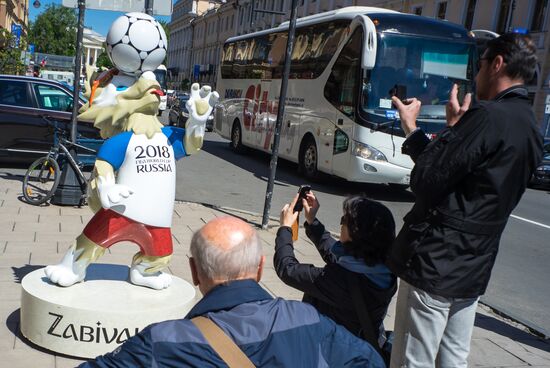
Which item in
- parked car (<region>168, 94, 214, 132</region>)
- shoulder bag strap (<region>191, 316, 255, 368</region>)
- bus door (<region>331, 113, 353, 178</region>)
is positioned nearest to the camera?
shoulder bag strap (<region>191, 316, 255, 368</region>)

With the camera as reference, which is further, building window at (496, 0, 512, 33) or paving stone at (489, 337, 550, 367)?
building window at (496, 0, 512, 33)

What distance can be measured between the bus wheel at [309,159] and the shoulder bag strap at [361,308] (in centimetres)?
971

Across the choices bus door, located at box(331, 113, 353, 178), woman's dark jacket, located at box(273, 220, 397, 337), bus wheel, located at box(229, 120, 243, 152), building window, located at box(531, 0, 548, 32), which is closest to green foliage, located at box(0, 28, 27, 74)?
bus wheel, located at box(229, 120, 243, 152)

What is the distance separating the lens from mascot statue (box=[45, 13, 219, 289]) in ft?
11.7

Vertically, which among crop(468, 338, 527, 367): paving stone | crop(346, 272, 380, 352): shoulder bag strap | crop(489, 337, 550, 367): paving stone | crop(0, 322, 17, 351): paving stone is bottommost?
crop(489, 337, 550, 367): paving stone

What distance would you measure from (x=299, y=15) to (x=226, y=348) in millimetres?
48846

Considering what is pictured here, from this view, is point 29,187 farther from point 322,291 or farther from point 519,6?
point 519,6

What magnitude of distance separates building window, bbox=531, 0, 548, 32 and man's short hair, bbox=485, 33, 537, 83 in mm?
25956

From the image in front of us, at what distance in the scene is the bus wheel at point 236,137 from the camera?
17078mm

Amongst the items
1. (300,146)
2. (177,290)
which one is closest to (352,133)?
(300,146)

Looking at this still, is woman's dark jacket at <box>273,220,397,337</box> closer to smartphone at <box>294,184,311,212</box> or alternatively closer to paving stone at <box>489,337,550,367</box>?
smartphone at <box>294,184,311,212</box>

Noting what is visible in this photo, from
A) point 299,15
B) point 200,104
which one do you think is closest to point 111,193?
point 200,104

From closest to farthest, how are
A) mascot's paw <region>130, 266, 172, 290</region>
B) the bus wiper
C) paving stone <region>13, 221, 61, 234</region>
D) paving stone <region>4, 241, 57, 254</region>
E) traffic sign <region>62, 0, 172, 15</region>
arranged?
mascot's paw <region>130, 266, 172, 290</region>, paving stone <region>4, 241, 57, 254</region>, paving stone <region>13, 221, 61, 234</region>, traffic sign <region>62, 0, 172, 15</region>, the bus wiper

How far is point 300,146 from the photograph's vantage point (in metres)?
12.9
